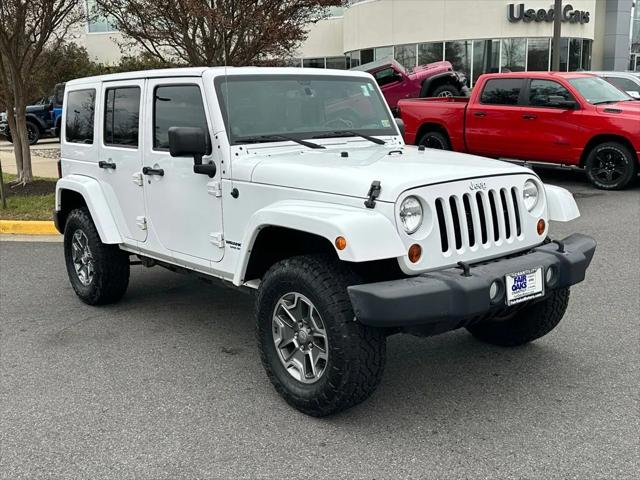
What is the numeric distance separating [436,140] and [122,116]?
27.0ft

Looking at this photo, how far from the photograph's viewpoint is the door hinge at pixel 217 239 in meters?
4.25

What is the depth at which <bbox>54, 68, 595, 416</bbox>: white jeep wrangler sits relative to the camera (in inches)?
132

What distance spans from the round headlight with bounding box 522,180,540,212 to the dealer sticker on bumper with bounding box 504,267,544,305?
1.77ft

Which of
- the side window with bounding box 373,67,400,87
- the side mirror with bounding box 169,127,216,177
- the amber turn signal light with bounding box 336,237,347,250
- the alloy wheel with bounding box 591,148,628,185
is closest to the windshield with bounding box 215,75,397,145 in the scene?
the side mirror with bounding box 169,127,216,177

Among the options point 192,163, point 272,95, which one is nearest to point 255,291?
point 192,163

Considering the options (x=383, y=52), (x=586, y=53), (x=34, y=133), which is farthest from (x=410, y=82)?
(x=586, y=53)

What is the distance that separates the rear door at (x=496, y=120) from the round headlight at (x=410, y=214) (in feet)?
27.7

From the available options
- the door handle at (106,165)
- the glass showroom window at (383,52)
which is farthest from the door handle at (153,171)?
the glass showroom window at (383,52)

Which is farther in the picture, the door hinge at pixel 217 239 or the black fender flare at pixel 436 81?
the black fender flare at pixel 436 81

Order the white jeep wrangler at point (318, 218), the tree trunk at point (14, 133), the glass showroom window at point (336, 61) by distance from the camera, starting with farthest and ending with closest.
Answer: the glass showroom window at point (336, 61) → the tree trunk at point (14, 133) → the white jeep wrangler at point (318, 218)

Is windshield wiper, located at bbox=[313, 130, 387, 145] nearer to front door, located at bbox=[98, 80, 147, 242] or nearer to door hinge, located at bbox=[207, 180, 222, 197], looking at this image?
door hinge, located at bbox=[207, 180, 222, 197]

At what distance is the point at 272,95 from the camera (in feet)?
14.8

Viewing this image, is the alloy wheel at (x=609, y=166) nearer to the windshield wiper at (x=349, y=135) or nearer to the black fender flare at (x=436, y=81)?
the windshield wiper at (x=349, y=135)

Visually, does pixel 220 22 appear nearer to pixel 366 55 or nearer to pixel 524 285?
pixel 524 285
